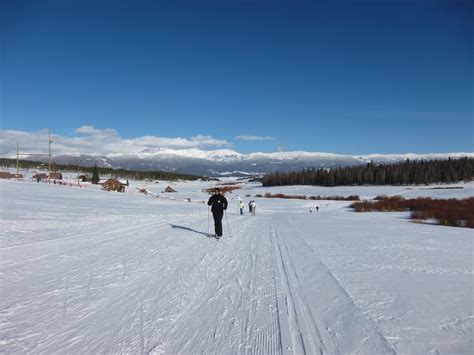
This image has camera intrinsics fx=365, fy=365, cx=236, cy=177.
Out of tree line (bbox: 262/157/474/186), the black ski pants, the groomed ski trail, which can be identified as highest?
tree line (bbox: 262/157/474/186)

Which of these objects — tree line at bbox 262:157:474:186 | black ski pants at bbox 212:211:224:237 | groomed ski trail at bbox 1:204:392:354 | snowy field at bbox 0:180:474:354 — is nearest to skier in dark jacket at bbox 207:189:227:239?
black ski pants at bbox 212:211:224:237

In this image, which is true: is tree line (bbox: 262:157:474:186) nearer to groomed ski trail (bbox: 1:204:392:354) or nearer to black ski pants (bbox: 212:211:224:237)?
black ski pants (bbox: 212:211:224:237)

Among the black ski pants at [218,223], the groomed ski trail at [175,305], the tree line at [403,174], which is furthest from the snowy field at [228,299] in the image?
the tree line at [403,174]

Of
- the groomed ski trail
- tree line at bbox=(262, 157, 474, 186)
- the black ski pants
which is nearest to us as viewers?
the groomed ski trail

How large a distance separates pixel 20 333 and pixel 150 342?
1.68m

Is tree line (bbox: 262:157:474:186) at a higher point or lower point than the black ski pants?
higher

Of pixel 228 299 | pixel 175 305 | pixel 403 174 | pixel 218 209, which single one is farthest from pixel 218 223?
pixel 403 174

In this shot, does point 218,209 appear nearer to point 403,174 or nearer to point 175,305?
point 175,305

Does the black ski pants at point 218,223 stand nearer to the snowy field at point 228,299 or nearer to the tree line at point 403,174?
the snowy field at point 228,299

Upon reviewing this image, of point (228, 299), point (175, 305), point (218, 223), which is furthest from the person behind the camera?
point (218, 223)

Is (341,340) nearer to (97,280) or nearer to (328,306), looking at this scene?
(328,306)

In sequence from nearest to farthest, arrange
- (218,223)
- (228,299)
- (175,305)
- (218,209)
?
(175,305) < (228,299) < (218,223) < (218,209)

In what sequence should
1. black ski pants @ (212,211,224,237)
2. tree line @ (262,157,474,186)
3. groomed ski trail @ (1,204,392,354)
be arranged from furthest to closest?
tree line @ (262,157,474,186) < black ski pants @ (212,211,224,237) < groomed ski trail @ (1,204,392,354)

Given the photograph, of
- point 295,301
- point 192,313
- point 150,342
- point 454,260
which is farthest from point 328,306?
point 454,260
